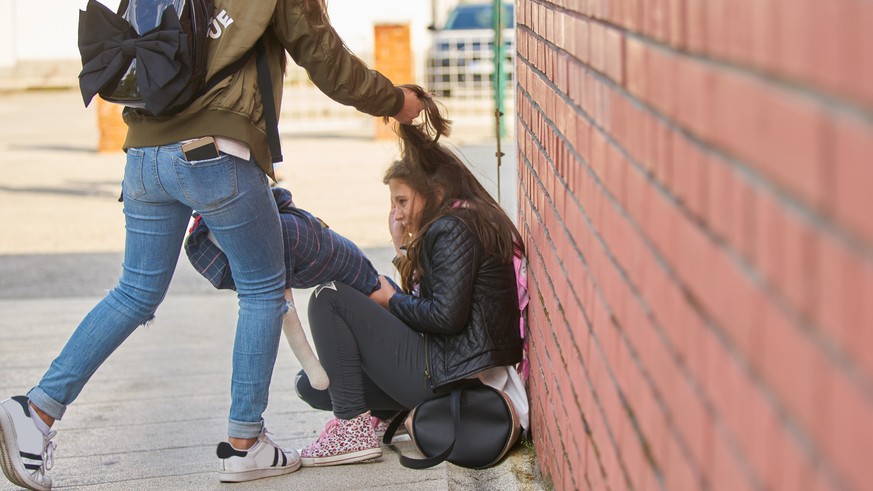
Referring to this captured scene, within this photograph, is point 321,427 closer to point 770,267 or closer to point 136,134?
point 136,134

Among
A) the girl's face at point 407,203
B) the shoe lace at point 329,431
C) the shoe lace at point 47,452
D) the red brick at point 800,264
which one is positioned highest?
the red brick at point 800,264

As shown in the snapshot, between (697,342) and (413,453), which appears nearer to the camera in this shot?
(697,342)

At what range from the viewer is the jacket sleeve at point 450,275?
3.40 m

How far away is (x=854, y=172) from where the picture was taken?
0.82 meters

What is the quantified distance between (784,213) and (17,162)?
14122 mm

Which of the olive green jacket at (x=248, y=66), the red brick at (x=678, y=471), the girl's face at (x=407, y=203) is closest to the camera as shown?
the red brick at (x=678, y=471)

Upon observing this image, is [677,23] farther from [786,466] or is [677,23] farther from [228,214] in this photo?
[228,214]

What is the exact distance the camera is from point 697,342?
52.0 inches

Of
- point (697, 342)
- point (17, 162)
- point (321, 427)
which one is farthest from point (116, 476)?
point (17, 162)

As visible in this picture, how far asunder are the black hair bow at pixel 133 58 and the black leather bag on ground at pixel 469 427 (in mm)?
1218

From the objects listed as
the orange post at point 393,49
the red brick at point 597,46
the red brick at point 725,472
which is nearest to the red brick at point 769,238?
the red brick at point 725,472

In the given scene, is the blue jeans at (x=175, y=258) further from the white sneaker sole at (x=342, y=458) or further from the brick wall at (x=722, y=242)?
the brick wall at (x=722, y=242)

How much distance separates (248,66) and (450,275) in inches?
33.7

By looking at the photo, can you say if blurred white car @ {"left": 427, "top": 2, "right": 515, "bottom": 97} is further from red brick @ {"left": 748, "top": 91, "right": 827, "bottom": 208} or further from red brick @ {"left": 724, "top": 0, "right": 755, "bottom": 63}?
red brick @ {"left": 748, "top": 91, "right": 827, "bottom": 208}
